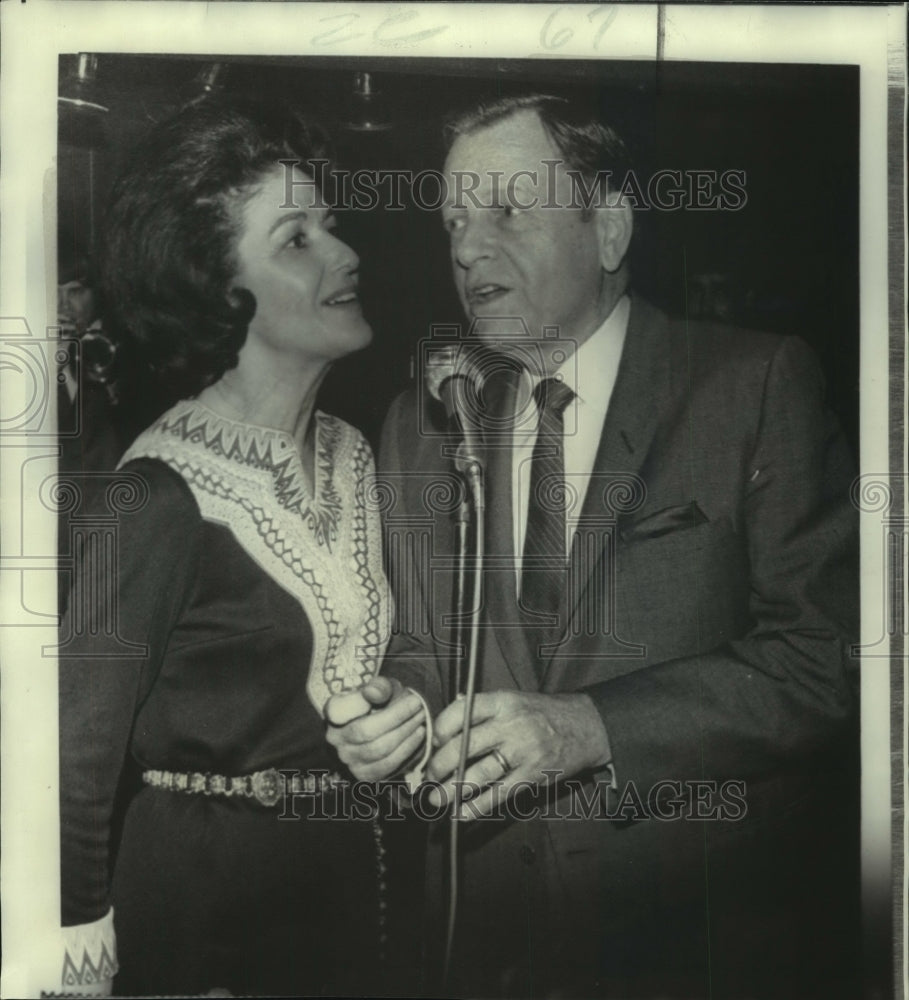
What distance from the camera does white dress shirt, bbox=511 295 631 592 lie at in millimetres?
1765

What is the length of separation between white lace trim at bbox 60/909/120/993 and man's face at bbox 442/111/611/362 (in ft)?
3.63

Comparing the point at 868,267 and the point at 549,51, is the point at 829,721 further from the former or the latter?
the point at 549,51

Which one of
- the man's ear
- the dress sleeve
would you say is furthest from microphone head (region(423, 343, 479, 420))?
the dress sleeve

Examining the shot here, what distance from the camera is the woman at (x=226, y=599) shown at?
5.67ft

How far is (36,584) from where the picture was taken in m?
1.77

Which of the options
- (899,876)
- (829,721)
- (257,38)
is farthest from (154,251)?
(899,876)

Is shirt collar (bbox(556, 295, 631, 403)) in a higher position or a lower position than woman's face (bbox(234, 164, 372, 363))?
lower

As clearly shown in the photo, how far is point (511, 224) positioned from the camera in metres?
1.75

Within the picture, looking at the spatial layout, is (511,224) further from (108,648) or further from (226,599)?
(108,648)

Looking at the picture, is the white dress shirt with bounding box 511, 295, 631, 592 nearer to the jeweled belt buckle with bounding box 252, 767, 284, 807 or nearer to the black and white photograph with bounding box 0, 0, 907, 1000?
the black and white photograph with bounding box 0, 0, 907, 1000

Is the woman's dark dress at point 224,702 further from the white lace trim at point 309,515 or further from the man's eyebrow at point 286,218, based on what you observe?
the man's eyebrow at point 286,218

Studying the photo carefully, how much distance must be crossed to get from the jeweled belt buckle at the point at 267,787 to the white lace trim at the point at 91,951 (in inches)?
11.9

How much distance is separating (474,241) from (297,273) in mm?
278

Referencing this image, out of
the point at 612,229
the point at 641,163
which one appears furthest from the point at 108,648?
the point at 641,163
